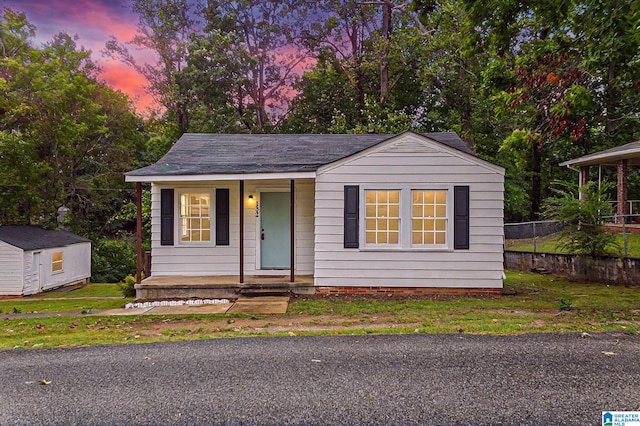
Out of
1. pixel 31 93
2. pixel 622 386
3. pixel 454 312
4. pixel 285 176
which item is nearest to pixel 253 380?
pixel 622 386

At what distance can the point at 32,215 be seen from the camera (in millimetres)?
21328

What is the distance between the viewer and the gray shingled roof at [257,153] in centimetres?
914

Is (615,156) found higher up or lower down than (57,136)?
lower down

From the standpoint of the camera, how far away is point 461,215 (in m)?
8.78

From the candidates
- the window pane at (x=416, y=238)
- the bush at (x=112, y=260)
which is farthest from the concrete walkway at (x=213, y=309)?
the bush at (x=112, y=260)

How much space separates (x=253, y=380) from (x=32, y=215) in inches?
878

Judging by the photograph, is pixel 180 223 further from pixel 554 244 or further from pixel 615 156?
pixel 615 156

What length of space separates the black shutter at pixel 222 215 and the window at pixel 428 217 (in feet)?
14.1

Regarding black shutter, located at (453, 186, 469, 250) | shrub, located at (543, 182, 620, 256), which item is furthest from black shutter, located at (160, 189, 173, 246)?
shrub, located at (543, 182, 620, 256)

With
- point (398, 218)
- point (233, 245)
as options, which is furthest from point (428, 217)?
point (233, 245)

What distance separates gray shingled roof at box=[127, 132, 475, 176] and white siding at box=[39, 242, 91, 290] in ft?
34.7

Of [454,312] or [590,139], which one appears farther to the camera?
[590,139]

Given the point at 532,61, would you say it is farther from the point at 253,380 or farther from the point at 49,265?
the point at 49,265

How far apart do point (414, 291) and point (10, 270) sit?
1609cm
